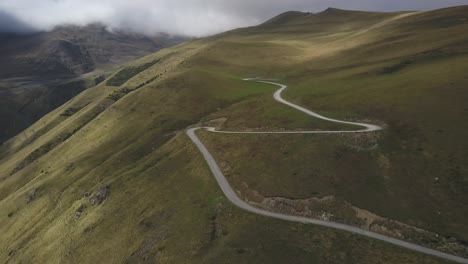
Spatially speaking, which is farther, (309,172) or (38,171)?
(38,171)

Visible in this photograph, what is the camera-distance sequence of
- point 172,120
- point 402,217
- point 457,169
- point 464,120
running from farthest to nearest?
point 172,120 → point 464,120 → point 457,169 → point 402,217

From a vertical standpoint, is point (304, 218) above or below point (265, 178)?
below

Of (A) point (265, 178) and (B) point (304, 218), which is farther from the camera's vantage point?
(A) point (265, 178)

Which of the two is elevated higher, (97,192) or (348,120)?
(348,120)

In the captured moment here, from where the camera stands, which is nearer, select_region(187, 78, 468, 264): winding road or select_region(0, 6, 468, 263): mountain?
select_region(187, 78, 468, 264): winding road

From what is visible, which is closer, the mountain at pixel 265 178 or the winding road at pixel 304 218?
the winding road at pixel 304 218

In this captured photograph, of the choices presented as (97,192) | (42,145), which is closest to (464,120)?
(97,192)

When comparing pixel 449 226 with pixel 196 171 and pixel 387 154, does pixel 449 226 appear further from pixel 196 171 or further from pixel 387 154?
pixel 196 171

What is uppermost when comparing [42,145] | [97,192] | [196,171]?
[196,171]
